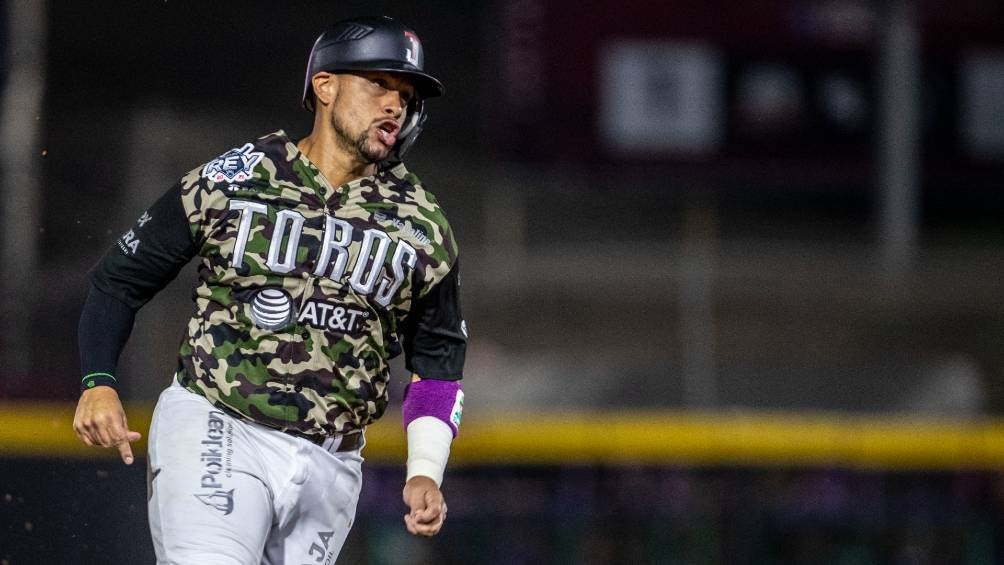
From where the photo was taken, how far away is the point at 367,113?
10.9ft

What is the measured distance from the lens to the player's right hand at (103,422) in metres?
3.05

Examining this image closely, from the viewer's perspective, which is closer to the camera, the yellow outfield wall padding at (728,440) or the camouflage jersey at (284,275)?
Answer: the camouflage jersey at (284,275)

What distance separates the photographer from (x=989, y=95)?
10977 millimetres

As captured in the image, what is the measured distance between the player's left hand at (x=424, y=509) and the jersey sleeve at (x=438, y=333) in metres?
0.35

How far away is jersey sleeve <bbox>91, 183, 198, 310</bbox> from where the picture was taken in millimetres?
3221

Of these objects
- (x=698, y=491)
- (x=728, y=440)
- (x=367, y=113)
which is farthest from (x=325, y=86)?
(x=728, y=440)

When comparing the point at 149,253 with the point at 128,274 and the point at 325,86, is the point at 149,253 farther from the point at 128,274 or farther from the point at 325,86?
the point at 325,86

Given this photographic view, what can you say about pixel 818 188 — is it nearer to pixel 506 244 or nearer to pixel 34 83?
pixel 506 244

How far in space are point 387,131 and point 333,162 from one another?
14 cm

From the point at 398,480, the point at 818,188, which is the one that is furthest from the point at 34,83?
the point at 818,188

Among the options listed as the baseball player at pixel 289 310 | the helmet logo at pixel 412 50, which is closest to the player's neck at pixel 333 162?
the baseball player at pixel 289 310

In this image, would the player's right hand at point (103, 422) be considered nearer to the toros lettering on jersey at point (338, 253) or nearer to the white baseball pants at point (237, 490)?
the white baseball pants at point (237, 490)

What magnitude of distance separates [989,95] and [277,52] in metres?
5.39

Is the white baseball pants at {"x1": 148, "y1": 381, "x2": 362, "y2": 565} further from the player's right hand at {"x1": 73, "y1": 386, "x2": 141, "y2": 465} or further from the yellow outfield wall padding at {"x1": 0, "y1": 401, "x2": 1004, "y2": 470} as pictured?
the yellow outfield wall padding at {"x1": 0, "y1": 401, "x2": 1004, "y2": 470}
